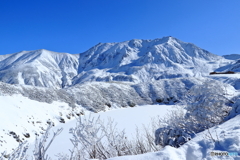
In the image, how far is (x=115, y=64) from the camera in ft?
419

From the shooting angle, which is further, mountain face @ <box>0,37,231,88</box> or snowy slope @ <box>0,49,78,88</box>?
Result: mountain face @ <box>0,37,231,88</box>

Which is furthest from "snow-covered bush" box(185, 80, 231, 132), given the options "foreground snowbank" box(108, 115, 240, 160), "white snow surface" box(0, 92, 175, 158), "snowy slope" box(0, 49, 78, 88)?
"snowy slope" box(0, 49, 78, 88)

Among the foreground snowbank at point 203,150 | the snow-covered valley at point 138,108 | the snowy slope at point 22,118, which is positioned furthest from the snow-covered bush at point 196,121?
the snowy slope at point 22,118

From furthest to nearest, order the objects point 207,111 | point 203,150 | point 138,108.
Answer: point 138,108, point 207,111, point 203,150

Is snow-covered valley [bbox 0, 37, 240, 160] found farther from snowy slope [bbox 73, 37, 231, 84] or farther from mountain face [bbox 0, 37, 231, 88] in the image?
snowy slope [bbox 73, 37, 231, 84]

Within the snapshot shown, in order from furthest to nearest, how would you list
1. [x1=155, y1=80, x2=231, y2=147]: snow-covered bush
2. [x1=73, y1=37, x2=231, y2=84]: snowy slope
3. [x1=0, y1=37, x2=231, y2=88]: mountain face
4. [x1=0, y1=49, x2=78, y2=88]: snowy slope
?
[x1=73, y1=37, x2=231, y2=84]: snowy slope
[x1=0, y1=37, x2=231, y2=88]: mountain face
[x1=0, y1=49, x2=78, y2=88]: snowy slope
[x1=155, y1=80, x2=231, y2=147]: snow-covered bush

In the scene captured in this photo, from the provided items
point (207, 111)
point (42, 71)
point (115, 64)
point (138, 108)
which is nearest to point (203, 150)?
point (207, 111)

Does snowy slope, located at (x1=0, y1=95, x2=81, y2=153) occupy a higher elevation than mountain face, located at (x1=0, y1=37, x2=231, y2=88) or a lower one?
lower

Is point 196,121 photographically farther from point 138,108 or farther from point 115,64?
point 115,64

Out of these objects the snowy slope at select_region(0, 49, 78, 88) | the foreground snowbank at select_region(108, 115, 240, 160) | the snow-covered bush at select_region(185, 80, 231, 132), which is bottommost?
the foreground snowbank at select_region(108, 115, 240, 160)

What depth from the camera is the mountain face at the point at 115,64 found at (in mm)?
91700

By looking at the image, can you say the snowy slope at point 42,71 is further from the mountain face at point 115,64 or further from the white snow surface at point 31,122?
the white snow surface at point 31,122

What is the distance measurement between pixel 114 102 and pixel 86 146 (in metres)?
25.6

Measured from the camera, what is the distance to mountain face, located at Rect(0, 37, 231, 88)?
91.7 m
